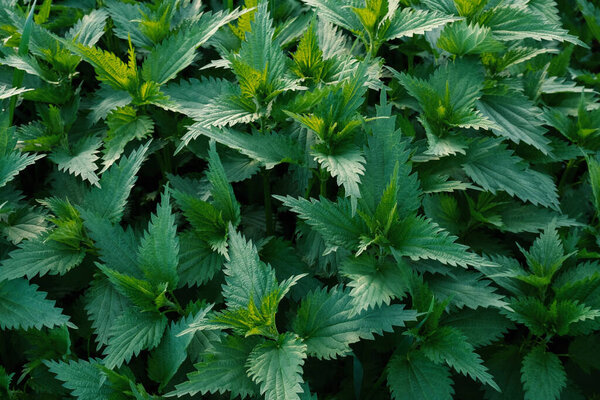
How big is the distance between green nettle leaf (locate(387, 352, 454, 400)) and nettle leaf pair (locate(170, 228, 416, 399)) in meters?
0.23

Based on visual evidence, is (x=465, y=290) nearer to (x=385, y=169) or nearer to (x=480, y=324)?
(x=480, y=324)

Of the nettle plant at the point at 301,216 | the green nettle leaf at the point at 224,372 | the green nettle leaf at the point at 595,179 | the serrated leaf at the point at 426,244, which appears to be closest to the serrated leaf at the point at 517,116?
the nettle plant at the point at 301,216

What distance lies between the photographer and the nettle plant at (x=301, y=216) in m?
1.82

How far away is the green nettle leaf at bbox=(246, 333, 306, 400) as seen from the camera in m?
1.63

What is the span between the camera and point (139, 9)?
7.79 ft

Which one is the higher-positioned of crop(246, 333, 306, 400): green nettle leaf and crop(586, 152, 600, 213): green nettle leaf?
crop(586, 152, 600, 213): green nettle leaf

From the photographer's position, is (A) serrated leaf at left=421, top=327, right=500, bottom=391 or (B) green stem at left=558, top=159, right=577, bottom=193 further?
(B) green stem at left=558, top=159, right=577, bottom=193

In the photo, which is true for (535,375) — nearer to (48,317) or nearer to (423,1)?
(423,1)

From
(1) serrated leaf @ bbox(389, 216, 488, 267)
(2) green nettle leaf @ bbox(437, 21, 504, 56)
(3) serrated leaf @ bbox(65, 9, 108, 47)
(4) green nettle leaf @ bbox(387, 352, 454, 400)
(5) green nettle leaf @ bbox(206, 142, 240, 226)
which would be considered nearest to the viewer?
(1) serrated leaf @ bbox(389, 216, 488, 267)

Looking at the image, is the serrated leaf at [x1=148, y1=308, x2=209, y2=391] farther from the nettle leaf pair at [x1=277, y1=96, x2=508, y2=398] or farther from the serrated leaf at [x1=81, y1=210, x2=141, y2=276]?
the nettle leaf pair at [x1=277, y1=96, x2=508, y2=398]

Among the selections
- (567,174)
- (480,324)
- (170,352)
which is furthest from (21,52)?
(567,174)

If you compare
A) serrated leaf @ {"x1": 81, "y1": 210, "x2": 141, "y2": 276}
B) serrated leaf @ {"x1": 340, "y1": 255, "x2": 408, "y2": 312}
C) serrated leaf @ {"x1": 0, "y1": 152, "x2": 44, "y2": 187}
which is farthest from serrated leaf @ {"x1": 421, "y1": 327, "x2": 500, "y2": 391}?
serrated leaf @ {"x1": 0, "y1": 152, "x2": 44, "y2": 187}

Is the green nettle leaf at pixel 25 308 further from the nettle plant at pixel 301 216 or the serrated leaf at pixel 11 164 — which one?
the serrated leaf at pixel 11 164

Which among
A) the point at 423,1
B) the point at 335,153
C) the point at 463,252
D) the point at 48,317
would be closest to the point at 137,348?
the point at 48,317
